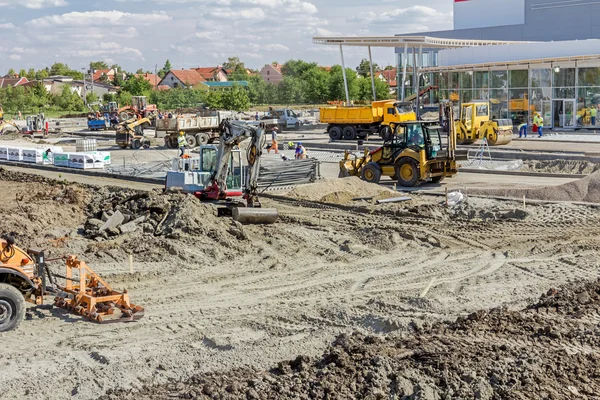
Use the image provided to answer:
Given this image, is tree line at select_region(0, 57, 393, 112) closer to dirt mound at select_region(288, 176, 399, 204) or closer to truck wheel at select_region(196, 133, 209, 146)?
truck wheel at select_region(196, 133, 209, 146)

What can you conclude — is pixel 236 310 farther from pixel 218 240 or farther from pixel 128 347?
pixel 218 240

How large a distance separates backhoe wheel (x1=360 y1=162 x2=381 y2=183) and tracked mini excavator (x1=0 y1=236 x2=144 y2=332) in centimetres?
1374

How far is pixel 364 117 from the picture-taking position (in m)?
41.8

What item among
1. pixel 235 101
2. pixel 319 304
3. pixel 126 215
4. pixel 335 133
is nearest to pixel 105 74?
pixel 235 101

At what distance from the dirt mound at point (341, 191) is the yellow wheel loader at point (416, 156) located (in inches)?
54.4

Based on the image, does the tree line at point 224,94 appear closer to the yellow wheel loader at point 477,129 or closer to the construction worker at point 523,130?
the construction worker at point 523,130

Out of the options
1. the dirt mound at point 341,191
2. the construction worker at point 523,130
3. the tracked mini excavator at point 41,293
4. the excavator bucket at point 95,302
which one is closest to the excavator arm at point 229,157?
the dirt mound at point 341,191

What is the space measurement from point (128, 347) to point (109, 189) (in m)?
15.4

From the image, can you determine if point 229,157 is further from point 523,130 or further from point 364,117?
point 523,130

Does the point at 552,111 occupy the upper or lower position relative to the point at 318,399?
upper

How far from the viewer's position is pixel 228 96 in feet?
255

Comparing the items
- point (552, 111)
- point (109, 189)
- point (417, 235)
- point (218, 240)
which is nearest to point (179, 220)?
point (218, 240)

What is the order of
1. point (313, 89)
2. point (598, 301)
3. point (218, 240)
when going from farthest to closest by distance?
point (313, 89)
point (218, 240)
point (598, 301)

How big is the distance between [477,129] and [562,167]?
7.38 meters
